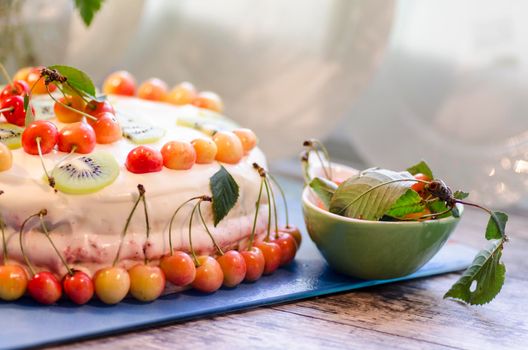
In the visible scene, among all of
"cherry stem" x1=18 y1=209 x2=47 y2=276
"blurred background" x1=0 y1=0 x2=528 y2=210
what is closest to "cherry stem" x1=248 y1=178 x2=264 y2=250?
"cherry stem" x1=18 y1=209 x2=47 y2=276

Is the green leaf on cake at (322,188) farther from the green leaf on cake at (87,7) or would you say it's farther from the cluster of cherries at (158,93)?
the green leaf on cake at (87,7)

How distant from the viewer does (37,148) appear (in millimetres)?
1244

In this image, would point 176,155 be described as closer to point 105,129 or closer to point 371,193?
point 105,129

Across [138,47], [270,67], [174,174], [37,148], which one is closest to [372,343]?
[174,174]

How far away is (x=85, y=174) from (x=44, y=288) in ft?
0.56

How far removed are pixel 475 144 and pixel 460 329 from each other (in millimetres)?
741

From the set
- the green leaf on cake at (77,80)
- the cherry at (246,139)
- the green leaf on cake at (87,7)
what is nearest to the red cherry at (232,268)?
the cherry at (246,139)

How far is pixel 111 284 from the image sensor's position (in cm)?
118

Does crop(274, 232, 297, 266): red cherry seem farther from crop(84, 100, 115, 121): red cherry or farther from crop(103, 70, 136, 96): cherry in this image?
crop(103, 70, 136, 96): cherry

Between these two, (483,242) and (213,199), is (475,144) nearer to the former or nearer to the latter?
(483,242)

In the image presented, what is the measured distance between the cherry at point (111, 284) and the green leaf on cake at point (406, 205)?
1.31 ft

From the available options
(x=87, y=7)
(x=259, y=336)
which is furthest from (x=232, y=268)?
(x=87, y=7)

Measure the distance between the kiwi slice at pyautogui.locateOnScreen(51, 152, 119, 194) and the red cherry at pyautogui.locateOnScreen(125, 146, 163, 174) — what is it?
22mm

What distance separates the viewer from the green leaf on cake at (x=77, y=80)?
50.6 inches
